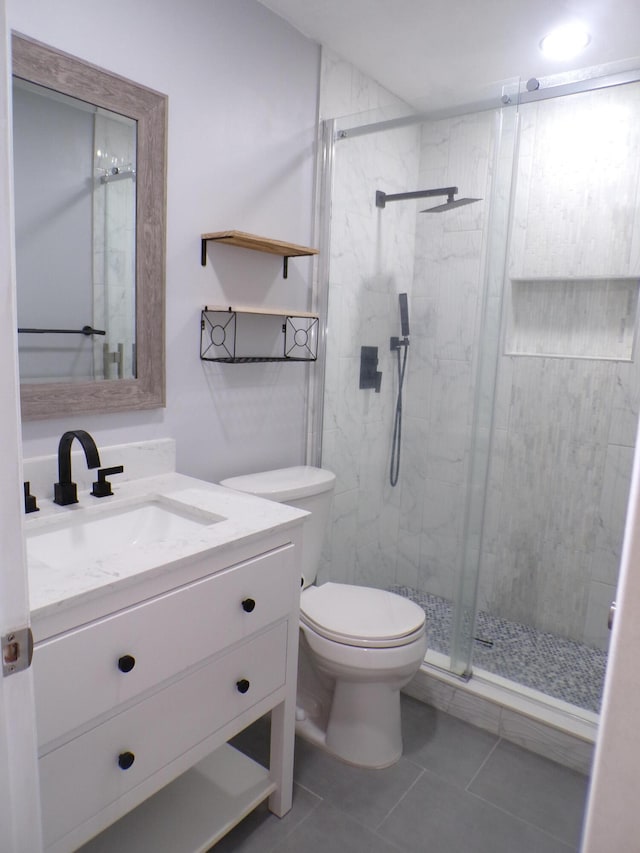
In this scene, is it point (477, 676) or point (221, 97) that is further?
point (477, 676)

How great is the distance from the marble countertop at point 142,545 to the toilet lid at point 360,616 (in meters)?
0.50

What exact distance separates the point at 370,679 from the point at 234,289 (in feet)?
4.53

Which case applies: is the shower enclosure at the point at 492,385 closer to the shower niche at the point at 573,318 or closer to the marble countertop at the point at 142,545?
the shower niche at the point at 573,318

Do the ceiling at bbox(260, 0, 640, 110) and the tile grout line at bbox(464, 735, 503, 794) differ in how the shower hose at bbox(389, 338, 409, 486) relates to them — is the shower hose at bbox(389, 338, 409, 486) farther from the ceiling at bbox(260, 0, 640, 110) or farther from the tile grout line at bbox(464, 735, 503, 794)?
the tile grout line at bbox(464, 735, 503, 794)

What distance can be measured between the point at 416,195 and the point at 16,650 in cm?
235

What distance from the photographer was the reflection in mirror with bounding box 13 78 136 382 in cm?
148

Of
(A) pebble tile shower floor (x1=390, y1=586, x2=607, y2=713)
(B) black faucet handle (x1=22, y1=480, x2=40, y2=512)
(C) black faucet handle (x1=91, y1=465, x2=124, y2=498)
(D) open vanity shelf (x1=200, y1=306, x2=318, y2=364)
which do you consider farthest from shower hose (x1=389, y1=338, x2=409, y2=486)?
(B) black faucet handle (x1=22, y1=480, x2=40, y2=512)

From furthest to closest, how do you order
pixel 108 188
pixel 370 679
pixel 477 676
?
pixel 477 676, pixel 370 679, pixel 108 188

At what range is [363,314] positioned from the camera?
2.59 metres

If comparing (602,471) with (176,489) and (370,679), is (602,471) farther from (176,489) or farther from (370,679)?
(176,489)

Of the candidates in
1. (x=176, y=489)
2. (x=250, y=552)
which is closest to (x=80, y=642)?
(x=250, y=552)

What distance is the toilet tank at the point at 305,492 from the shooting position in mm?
1993

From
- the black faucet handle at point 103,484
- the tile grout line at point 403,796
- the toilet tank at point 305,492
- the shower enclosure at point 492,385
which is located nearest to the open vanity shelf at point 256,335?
the shower enclosure at point 492,385

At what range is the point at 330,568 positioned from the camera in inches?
103
